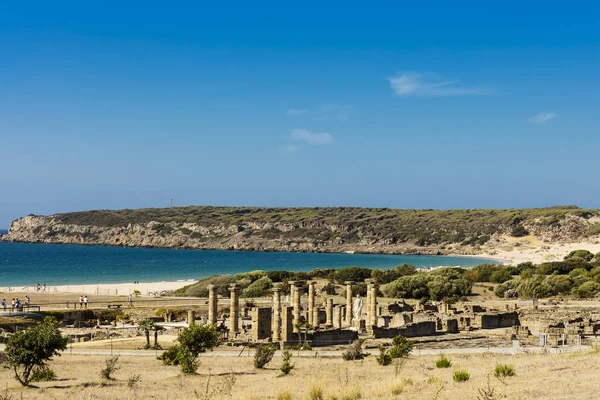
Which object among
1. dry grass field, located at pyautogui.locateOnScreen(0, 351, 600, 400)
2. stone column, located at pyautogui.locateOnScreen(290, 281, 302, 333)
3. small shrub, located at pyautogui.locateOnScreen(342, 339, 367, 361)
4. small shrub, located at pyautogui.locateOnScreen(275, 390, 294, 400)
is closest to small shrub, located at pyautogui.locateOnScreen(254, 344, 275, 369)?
dry grass field, located at pyautogui.locateOnScreen(0, 351, 600, 400)

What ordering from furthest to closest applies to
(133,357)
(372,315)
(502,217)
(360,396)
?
(502,217) → (372,315) → (133,357) → (360,396)

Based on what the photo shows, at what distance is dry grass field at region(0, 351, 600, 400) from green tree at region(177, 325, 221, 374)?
433 mm

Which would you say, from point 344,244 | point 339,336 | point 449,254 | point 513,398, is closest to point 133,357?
point 339,336

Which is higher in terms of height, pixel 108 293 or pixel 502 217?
pixel 502 217

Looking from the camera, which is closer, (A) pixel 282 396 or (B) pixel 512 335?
(A) pixel 282 396

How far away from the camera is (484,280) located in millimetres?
69688

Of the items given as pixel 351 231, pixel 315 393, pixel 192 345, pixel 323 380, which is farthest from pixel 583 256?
pixel 351 231

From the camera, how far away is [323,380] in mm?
18969

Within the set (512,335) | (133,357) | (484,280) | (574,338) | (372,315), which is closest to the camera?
(133,357)

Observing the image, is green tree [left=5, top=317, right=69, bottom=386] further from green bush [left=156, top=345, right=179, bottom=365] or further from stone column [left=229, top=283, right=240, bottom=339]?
stone column [left=229, top=283, right=240, bottom=339]

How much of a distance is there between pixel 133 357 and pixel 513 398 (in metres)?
16.8

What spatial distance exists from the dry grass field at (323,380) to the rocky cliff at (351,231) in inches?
4229

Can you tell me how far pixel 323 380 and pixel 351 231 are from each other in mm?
152139

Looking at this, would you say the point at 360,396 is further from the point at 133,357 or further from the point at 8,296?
the point at 8,296
